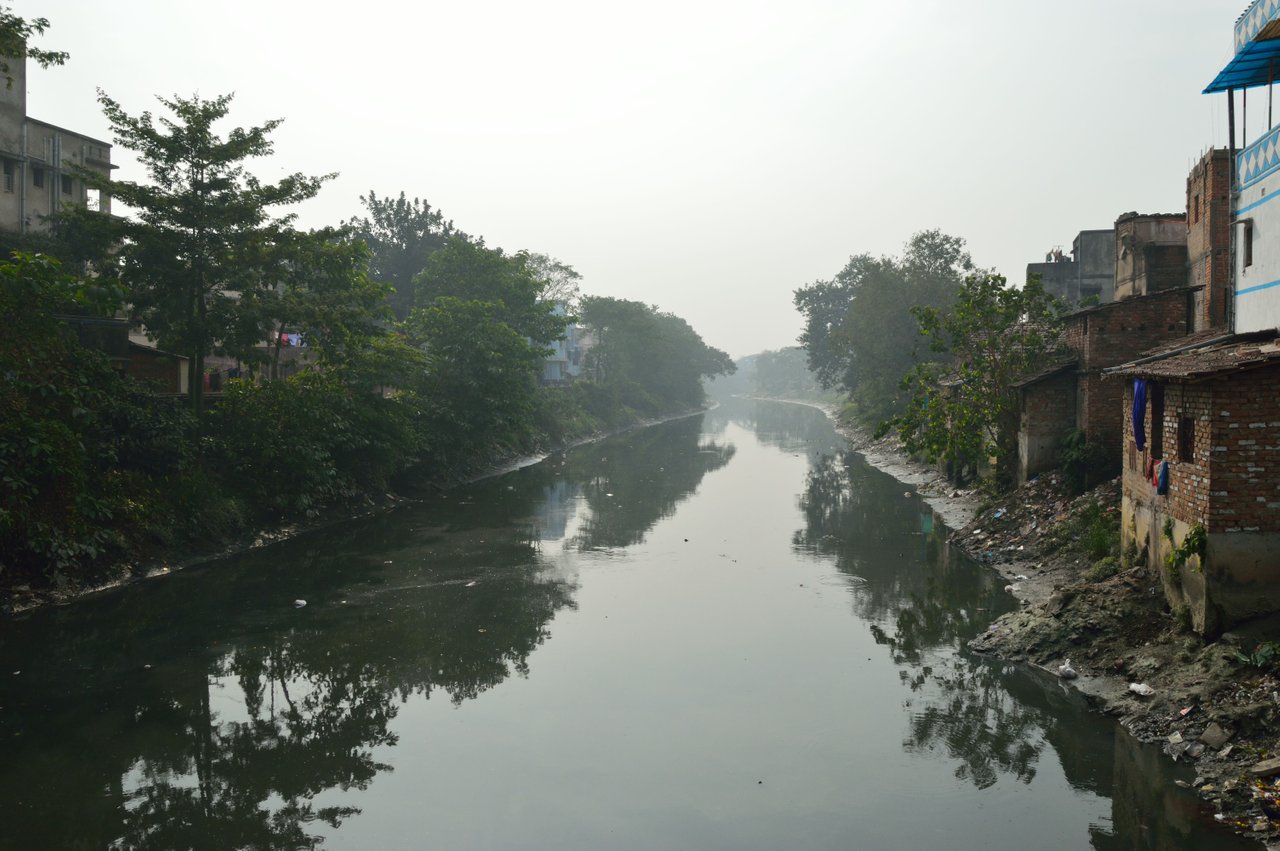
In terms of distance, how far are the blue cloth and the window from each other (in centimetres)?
206

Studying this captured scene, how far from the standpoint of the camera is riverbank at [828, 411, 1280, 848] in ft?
25.6

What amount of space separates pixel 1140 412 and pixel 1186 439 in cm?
233

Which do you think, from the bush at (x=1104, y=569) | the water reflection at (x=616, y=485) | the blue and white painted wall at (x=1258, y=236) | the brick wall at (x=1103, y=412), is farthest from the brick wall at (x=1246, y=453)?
the water reflection at (x=616, y=485)

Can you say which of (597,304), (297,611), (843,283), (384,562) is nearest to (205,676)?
(297,611)

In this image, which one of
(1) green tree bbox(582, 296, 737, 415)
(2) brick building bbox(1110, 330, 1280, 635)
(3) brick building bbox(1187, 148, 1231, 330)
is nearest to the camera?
(2) brick building bbox(1110, 330, 1280, 635)

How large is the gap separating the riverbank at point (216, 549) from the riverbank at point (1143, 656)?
536 inches

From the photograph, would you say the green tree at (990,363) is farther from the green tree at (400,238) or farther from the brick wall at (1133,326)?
the green tree at (400,238)

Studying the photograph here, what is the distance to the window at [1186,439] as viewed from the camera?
1058 cm

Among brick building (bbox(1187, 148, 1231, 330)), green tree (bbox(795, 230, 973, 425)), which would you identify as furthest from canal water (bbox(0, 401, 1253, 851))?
green tree (bbox(795, 230, 973, 425))

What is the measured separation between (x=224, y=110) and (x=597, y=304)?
5035 centimetres

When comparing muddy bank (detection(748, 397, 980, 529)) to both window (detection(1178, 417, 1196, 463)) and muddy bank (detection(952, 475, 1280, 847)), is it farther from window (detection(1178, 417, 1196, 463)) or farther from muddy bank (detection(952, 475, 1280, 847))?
window (detection(1178, 417, 1196, 463))

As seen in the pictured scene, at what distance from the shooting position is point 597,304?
228ft

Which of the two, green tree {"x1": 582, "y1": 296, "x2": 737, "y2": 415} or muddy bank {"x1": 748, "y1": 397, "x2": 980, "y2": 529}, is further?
green tree {"x1": 582, "y1": 296, "x2": 737, "y2": 415}

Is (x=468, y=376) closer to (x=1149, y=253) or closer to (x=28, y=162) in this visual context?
(x=28, y=162)
